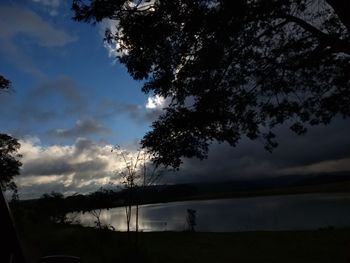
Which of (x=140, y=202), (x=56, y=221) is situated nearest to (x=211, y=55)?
(x=140, y=202)

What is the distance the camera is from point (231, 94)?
1236 centimetres

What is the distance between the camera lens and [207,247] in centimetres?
2486

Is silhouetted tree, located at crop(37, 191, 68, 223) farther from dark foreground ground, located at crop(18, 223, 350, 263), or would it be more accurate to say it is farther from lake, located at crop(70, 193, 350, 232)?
dark foreground ground, located at crop(18, 223, 350, 263)

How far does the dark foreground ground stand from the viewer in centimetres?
1997

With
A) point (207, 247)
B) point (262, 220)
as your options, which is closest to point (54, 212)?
point (207, 247)

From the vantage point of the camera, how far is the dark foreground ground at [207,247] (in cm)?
1997

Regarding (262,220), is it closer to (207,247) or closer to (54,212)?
(54,212)

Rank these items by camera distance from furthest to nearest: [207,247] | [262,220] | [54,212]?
[262,220] → [54,212] → [207,247]

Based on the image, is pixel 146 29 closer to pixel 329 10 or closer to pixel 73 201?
pixel 329 10

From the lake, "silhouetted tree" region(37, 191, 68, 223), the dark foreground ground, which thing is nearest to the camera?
the dark foreground ground

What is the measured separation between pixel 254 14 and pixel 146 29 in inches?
102

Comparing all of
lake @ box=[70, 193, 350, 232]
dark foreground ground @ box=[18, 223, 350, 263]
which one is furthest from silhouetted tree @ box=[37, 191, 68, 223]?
dark foreground ground @ box=[18, 223, 350, 263]

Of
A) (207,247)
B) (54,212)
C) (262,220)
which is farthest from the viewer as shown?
(262,220)

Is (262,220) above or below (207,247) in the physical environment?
above
